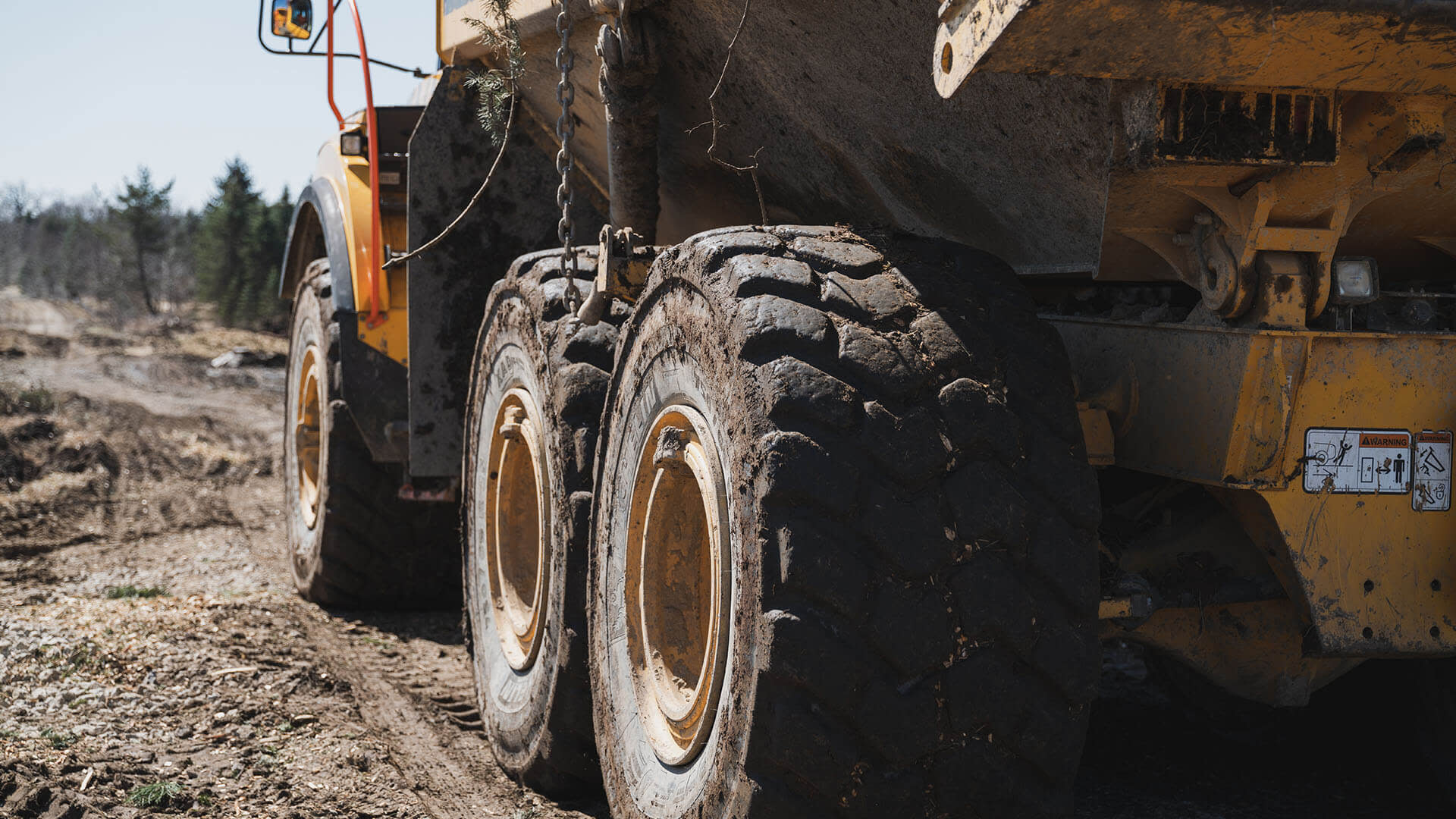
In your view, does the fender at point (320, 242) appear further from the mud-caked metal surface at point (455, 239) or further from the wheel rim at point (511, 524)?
the wheel rim at point (511, 524)

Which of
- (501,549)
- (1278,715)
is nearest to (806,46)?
(501,549)

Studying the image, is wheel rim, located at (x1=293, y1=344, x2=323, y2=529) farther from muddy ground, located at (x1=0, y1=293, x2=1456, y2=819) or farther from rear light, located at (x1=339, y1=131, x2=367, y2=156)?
rear light, located at (x1=339, y1=131, x2=367, y2=156)

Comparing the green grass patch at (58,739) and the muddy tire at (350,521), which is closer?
the green grass patch at (58,739)

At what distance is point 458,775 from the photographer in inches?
148

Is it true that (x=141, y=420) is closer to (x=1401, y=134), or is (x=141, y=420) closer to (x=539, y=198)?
(x=539, y=198)

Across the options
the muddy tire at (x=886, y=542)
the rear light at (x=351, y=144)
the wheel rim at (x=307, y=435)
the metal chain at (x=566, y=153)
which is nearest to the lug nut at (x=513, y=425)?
the metal chain at (x=566, y=153)

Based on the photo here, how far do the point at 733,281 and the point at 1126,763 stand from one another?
2.12 meters

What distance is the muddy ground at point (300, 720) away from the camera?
11.2ft

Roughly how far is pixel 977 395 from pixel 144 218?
5602 centimetres

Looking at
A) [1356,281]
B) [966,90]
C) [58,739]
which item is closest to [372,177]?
[58,739]

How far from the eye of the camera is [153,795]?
3.47 m

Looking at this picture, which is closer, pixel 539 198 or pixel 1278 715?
pixel 1278 715

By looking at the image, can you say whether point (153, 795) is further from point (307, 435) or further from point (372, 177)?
point (307, 435)

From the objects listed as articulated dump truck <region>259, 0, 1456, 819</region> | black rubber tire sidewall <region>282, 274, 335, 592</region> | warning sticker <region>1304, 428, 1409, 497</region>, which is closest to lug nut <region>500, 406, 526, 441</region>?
articulated dump truck <region>259, 0, 1456, 819</region>
